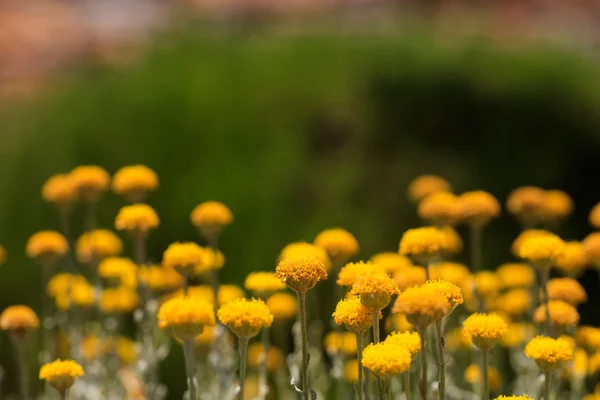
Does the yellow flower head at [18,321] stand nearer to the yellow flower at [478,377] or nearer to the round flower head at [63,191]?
the round flower head at [63,191]

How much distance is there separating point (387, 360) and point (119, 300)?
4.04 feet

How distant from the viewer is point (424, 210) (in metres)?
1.98

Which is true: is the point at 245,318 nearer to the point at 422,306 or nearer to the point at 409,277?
the point at 422,306

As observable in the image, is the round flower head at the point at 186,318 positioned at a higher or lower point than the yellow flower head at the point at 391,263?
lower

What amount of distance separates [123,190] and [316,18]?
4.57 m

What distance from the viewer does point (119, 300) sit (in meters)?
2.33

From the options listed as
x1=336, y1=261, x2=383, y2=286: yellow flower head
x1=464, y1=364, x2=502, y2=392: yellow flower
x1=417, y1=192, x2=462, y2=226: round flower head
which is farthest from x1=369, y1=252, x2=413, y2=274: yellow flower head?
x1=464, y1=364, x2=502, y2=392: yellow flower

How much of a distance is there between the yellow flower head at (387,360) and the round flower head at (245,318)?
0.58ft

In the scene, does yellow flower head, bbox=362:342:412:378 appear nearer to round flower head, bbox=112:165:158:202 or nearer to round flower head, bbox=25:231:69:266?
round flower head, bbox=112:165:158:202

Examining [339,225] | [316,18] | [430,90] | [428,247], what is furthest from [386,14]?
[428,247]

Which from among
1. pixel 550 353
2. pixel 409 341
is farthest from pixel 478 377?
pixel 409 341

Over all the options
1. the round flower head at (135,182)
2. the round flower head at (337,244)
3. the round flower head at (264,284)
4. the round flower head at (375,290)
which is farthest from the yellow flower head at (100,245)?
the round flower head at (375,290)

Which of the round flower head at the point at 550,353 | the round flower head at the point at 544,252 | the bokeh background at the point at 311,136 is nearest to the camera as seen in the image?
the round flower head at the point at 550,353

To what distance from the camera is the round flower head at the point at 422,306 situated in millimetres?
1233
